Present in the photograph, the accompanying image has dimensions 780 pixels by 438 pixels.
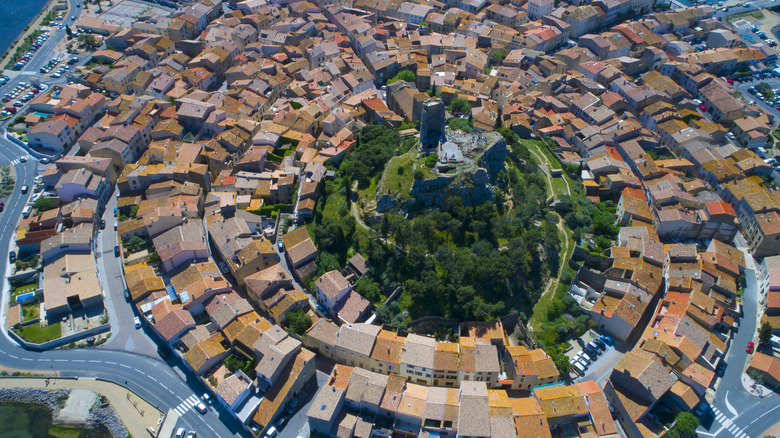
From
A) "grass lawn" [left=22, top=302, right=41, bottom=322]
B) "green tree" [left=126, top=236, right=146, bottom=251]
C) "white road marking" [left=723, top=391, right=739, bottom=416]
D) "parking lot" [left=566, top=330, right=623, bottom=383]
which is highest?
"green tree" [left=126, top=236, right=146, bottom=251]

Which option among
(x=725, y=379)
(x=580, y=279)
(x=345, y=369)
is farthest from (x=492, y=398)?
(x=725, y=379)

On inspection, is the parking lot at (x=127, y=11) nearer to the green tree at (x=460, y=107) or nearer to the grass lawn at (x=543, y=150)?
the green tree at (x=460, y=107)

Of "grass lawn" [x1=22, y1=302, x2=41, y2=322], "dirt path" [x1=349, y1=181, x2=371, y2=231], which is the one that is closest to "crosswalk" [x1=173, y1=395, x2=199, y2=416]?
"grass lawn" [x1=22, y1=302, x2=41, y2=322]

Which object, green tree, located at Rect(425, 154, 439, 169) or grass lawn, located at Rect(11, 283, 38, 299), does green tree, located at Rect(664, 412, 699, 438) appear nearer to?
green tree, located at Rect(425, 154, 439, 169)

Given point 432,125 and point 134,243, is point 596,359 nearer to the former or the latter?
point 432,125

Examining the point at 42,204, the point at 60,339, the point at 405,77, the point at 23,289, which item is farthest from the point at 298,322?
the point at 405,77

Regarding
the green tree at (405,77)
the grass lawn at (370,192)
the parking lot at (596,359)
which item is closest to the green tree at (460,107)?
the green tree at (405,77)

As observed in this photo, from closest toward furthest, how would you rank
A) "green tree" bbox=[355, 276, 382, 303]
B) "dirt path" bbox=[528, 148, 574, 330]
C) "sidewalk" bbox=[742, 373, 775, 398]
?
"sidewalk" bbox=[742, 373, 775, 398] < "green tree" bbox=[355, 276, 382, 303] < "dirt path" bbox=[528, 148, 574, 330]
